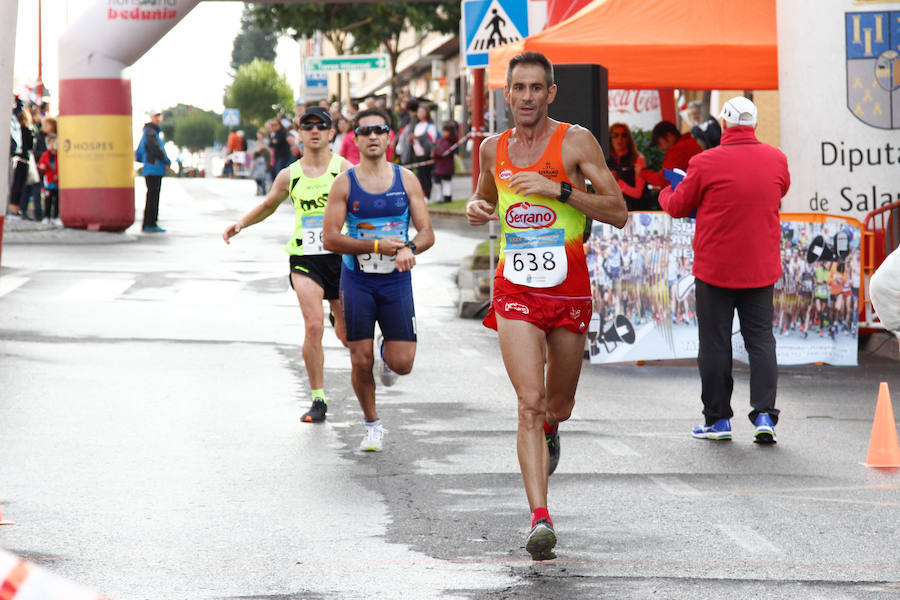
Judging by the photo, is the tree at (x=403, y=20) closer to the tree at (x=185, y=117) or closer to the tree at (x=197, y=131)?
the tree at (x=185, y=117)

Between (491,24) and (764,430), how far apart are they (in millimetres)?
7842

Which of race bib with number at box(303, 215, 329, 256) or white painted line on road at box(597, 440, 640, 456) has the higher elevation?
race bib with number at box(303, 215, 329, 256)

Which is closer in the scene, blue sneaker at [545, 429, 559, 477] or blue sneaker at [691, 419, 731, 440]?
blue sneaker at [545, 429, 559, 477]

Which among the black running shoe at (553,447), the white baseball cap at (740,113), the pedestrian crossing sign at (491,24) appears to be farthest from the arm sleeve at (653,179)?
the black running shoe at (553,447)

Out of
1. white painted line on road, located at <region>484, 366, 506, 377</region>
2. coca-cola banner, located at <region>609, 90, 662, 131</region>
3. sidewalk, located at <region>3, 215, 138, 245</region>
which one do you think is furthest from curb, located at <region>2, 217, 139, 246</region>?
white painted line on road, located at <region>484, 366, 506, 377</region>

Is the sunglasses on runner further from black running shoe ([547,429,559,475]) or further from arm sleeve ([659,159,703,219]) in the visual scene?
black running shoe ([547,429,559,475])

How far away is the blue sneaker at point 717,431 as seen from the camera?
8.63 m

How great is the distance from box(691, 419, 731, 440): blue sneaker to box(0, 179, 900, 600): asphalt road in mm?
117

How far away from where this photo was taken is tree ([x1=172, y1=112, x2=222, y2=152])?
484 feet

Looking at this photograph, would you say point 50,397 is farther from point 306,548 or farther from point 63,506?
point 306,548

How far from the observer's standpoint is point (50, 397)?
9.91m

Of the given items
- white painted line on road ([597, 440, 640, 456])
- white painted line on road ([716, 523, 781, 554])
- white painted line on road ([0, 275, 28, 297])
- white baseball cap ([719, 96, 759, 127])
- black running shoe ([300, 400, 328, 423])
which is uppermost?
white baseball cap ([719, 96, 759, 127])

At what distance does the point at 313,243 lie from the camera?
365 inches

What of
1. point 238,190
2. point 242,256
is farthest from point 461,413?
point 238,190
